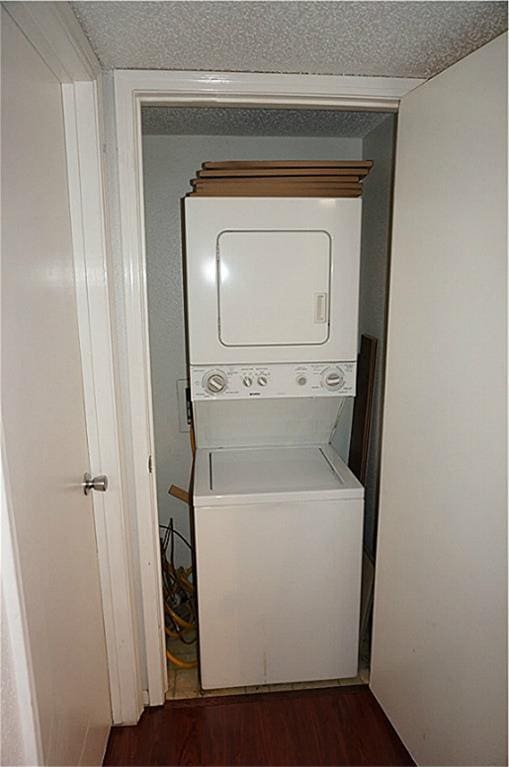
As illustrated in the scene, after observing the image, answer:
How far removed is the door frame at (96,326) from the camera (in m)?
1.17

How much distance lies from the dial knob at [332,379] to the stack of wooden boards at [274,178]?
0.61 m

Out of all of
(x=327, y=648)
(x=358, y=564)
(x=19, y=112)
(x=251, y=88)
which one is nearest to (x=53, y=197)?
(x=19, y=112)

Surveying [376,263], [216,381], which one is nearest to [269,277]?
[216,381]

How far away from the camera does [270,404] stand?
2.01 m

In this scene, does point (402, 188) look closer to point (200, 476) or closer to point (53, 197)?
point (53, 197)

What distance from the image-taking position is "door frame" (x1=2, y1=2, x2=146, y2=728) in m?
1.17

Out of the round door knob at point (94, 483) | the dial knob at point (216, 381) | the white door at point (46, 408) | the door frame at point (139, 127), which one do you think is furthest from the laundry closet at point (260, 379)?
the white door at point (46, 408)

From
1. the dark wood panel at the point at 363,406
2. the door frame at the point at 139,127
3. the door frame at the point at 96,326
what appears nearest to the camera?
the door frame at the point at 96,326

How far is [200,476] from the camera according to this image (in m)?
1.91

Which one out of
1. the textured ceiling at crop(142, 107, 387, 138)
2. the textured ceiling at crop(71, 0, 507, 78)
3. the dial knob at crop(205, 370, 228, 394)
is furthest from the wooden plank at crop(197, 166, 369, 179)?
the dial knob at crop(205, 370, 228, 394)

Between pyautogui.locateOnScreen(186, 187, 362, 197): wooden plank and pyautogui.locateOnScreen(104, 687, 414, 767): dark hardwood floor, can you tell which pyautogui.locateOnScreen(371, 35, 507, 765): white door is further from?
pyautogui.locateOnScreen(186, 187, 362, 197): wooden plank

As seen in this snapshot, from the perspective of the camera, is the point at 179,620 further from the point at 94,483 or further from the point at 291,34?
the point at 291,34

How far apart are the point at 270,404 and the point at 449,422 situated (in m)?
0.82

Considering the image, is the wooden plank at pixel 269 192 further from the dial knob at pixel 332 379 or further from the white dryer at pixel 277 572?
the white dryer at pixel 277 572
